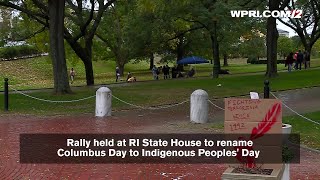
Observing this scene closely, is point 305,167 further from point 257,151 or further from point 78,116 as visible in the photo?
point 78,116

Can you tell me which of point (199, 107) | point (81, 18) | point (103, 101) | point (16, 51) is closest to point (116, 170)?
point (199, 107)

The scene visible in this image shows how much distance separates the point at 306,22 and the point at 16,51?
31746 millimetres

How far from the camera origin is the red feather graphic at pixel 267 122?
6.21 m

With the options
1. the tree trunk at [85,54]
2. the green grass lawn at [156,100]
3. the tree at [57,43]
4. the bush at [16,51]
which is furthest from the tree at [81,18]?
the bush at [16,51]

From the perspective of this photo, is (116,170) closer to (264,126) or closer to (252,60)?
(264,126)

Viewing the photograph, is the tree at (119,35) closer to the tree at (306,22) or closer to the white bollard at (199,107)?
the tree at (306,22)

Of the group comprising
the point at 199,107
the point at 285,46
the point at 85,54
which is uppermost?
the point at 285,46

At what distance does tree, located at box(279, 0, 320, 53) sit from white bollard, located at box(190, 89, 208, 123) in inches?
1332

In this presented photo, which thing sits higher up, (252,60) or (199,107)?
(252,60)

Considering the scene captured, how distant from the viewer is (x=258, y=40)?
72.4m

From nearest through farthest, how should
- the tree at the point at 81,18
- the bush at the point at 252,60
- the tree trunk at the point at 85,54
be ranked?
1. the tree at the point at 81,18
2. the tree trunk at the point at 85,54
3. the bush at the point at 252,60

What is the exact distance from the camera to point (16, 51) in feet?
187

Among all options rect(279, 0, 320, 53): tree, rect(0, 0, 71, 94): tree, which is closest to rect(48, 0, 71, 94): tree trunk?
rect(0, 0, 71, 94): tree

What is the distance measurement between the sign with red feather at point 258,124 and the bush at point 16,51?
164ft
